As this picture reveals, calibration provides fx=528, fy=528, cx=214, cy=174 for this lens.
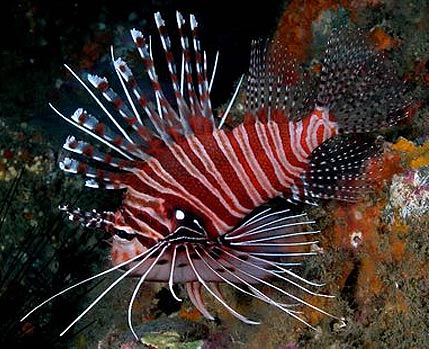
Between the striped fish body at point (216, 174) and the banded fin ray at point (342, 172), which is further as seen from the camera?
the banded fin ray at point (342, 172)

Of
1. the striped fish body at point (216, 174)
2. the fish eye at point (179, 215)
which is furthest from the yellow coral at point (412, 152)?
the fish eye at point (179, 215)

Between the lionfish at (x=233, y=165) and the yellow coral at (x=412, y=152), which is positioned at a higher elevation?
the lionfish at (x=233, y=165)

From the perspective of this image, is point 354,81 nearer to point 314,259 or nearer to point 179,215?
point 314,259

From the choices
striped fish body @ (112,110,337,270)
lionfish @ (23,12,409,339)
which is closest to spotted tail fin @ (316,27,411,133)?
lionfish @ (23,12,409,339)

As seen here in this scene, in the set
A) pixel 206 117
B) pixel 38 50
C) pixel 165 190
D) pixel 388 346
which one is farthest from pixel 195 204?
pixel 38 50

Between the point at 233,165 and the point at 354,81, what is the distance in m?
0.93

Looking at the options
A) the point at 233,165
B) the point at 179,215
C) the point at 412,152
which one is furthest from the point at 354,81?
the point at 179,215

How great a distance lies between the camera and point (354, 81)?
3205 millimetres

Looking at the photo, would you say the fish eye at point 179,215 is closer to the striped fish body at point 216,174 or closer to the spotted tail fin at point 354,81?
the striped fish body at point 216,174

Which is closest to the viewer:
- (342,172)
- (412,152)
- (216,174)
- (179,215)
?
(179,215)

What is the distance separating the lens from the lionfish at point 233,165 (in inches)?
112

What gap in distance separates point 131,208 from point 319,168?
3.88 ft

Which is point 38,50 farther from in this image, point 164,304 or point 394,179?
point 394,179

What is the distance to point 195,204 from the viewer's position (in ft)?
9.60
